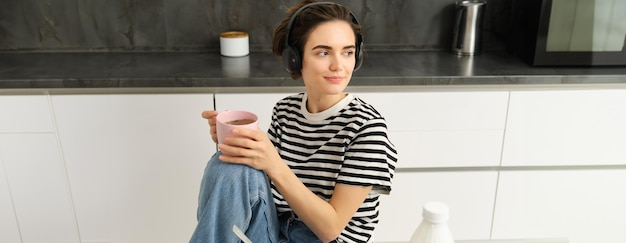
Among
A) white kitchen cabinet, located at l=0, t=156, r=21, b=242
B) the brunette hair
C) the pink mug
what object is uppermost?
the brunette hair

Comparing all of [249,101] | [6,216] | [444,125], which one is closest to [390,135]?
[444,125]

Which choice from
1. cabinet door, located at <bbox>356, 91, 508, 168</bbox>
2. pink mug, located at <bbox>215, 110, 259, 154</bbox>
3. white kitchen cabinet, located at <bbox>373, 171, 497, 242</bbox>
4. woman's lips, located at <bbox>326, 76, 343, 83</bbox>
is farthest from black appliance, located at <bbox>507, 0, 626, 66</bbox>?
pink mug, located at <bbox>215, 110, 259, 154</bbox>

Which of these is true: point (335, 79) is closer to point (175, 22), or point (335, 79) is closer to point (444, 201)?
point (444, 201)

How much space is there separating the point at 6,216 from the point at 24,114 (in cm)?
43

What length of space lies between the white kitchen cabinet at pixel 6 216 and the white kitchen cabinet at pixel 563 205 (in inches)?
69.8

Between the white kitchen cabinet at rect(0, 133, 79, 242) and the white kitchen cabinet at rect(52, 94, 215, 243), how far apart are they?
0.13 feet

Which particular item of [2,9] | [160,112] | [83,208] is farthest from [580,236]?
[2,9]

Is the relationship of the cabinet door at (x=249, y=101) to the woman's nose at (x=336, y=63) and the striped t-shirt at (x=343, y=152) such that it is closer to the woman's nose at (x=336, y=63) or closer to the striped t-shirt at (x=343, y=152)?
the striped t-shirt at (x=343, y=152)

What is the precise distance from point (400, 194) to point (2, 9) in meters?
1.75

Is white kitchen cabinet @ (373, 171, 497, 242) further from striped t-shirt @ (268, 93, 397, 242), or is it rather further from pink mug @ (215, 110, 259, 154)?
pink mug @ (215, 110, 259, 154)

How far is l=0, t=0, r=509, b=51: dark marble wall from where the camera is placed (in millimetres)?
2270

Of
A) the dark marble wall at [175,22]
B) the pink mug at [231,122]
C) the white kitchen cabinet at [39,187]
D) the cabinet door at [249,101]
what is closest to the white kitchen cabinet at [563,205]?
the dark marble wall at [175,22]

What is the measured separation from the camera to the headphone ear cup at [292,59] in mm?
1125

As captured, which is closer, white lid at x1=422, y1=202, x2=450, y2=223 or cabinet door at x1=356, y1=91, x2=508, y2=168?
white lid at x1=422, y1=202, x2=450, y2=223
